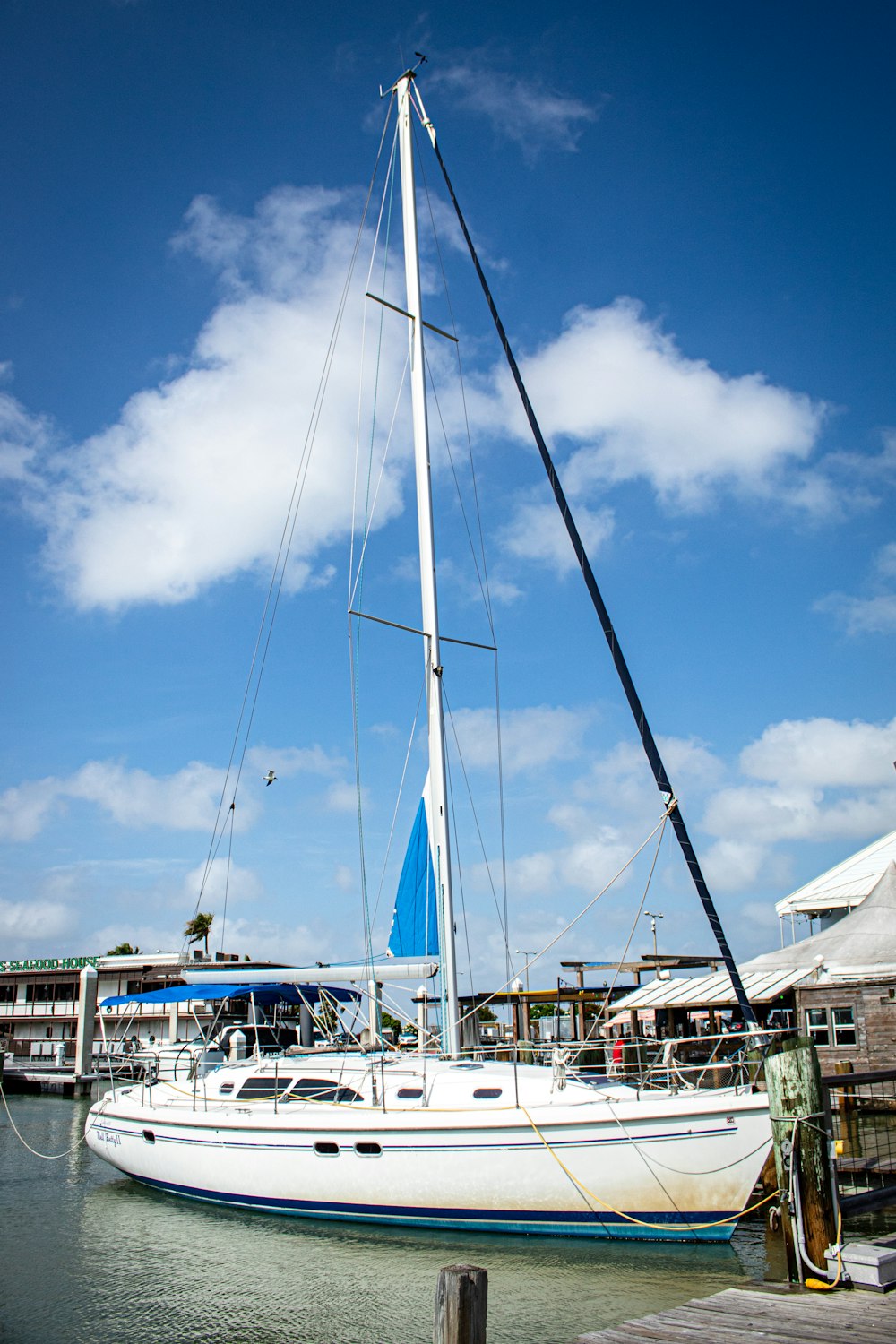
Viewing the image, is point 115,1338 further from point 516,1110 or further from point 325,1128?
point 516,1110

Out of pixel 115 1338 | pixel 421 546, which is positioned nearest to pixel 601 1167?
pixel 115 1338

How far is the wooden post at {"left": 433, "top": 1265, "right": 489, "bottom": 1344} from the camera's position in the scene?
6.38 metres

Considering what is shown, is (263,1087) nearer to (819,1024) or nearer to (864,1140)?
(864,1140)

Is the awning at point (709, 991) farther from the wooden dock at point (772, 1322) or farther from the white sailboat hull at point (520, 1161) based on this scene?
the wooden dock at point (772, 1322)

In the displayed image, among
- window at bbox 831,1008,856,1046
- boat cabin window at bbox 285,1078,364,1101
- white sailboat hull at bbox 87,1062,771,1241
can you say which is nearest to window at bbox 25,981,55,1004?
white sailboat hull at bbox 87,1062,771,1241

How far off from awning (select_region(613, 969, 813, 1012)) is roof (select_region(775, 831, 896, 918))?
1046cm

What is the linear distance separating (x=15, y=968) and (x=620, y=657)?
56611 millimetres

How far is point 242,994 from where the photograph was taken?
20.3 meters

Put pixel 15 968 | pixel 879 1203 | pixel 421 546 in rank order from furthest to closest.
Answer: pixel 15 968
pixel 421 546
pixel 879 1203

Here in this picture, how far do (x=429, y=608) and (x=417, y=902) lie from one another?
5534mm

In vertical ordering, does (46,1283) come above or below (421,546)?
below

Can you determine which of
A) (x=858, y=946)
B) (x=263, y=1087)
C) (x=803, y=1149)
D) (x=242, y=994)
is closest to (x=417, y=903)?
(x=263, y=1087)

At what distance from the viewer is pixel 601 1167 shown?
13648 millimetres

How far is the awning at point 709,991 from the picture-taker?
1000 inches
